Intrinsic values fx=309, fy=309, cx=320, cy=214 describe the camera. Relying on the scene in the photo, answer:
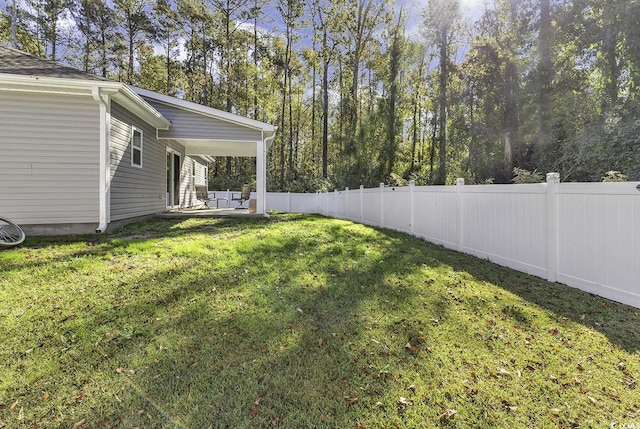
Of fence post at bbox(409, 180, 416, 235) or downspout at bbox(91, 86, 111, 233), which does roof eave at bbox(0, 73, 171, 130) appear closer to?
downspout at bbox(91, 86, 111, 233)

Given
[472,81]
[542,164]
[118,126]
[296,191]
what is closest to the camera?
[118,126]

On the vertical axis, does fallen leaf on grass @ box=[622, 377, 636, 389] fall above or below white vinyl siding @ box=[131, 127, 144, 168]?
below

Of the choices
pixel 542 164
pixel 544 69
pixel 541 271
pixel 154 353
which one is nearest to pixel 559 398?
pixel 541 271

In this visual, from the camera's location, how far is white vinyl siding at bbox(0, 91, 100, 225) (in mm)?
5848

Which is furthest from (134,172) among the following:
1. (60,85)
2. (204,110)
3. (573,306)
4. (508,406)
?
(573,306)

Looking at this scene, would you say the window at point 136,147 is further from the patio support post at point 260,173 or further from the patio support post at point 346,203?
the patio support post at point 346,203

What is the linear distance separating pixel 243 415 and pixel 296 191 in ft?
54.9

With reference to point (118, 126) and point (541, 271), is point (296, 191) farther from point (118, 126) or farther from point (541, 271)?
point (541, 271)

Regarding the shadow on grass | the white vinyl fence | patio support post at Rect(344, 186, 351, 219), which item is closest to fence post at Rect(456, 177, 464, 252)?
the white vinyl fence

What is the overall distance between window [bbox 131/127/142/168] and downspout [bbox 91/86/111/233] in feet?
4.78

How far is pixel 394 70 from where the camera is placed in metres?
15.2

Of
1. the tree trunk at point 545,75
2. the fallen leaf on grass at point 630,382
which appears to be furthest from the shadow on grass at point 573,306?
the tree trunk at point 545,75

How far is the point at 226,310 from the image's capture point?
323 cm

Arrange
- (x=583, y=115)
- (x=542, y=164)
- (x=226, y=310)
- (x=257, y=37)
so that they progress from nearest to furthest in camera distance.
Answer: (x=226, y=310)
(x=583, y=115)
(x=542, y=164)
(x=257, y=37)
